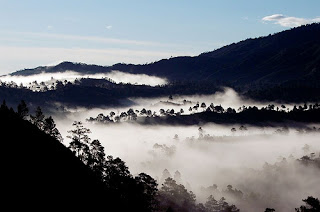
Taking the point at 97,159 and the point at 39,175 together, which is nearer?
the point at 39,175

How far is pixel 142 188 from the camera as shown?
290 feet

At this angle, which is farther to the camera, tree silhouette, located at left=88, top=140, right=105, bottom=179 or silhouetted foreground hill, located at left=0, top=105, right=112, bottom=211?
tree silhouette, located at left=88, top=140, right=105, bottom=179

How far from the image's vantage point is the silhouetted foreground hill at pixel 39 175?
215 ft

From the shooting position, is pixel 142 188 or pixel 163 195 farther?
pixel 163 195

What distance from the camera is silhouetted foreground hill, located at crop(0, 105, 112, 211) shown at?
65500 millimetres

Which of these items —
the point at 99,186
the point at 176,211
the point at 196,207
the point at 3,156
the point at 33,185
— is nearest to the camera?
the point at 33,185

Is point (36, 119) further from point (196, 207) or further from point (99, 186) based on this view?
point (196, 207)

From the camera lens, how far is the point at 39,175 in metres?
74.6

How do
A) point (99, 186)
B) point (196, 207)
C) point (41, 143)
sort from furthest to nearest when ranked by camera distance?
point (196, 207), point (41, 143), point (99, 186)

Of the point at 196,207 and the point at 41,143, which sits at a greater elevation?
the point at 41,143

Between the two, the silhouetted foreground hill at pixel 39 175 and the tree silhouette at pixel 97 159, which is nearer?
the silhouetted foreground hill at pixel 39 175

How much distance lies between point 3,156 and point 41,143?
1525 centimetres

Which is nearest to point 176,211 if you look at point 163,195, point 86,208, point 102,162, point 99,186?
point 163,195

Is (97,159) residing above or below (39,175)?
below
